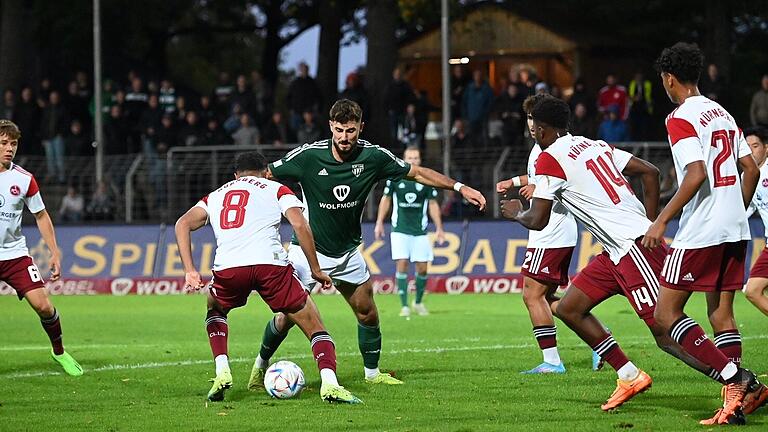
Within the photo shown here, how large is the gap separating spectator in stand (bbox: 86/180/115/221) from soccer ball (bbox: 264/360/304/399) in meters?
15.5

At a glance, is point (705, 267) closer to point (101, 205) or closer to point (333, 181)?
point (333, 181)

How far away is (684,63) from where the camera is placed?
8656mm

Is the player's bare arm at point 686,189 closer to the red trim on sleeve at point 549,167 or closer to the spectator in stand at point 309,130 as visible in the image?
the red trim on sleeve at point 549,167

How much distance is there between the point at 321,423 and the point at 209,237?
14851 millimetres

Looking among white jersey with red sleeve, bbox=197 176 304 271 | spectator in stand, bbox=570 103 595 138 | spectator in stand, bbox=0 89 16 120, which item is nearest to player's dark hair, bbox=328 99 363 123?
white jersey with red sleeve, bbox=197 176 304 271

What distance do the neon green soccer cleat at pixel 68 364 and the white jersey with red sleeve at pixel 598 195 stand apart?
4960mm

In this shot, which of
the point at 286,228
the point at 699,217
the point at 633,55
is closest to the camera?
the point at 699,217

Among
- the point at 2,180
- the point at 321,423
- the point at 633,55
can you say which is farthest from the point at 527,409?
the point at 633,55

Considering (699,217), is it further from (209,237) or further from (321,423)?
(209,237)

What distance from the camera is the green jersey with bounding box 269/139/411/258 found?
11102mm

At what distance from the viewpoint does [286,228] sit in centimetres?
2378

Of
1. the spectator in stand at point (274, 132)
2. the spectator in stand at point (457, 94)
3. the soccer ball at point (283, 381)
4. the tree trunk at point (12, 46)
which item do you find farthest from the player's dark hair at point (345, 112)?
the tree trunk at point (12, 46)

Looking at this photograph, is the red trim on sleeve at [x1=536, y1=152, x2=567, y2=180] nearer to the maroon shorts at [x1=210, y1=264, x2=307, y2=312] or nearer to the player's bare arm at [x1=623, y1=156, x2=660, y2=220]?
the player's bare arm at [x1=623, y1=156, x2=660, y2=220]

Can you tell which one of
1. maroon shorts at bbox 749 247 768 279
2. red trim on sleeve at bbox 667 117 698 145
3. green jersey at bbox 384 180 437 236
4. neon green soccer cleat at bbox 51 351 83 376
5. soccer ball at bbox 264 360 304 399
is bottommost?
neon green soccer cleat at bbox 51 351 83 376
